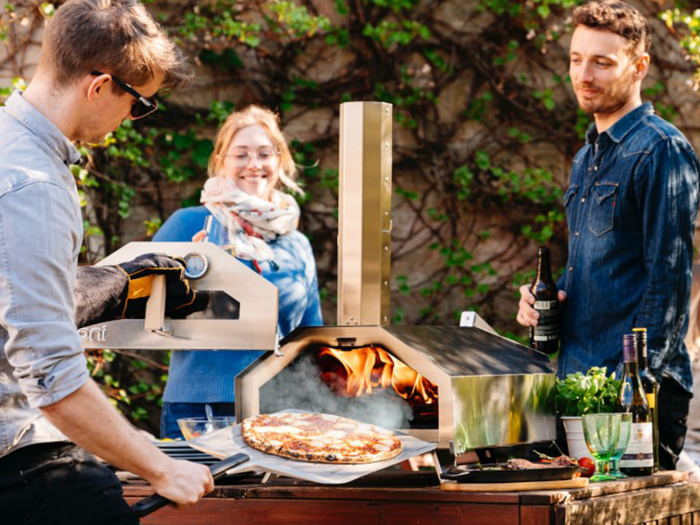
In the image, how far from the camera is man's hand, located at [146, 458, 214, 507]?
2.01 metres

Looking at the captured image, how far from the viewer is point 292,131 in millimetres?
6051

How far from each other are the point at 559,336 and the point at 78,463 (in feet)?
6.35

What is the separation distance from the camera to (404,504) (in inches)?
98.5

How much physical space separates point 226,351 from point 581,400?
4.26 ft

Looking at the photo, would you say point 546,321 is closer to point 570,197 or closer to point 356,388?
point 570,197

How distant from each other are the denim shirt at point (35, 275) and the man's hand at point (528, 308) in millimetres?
1870

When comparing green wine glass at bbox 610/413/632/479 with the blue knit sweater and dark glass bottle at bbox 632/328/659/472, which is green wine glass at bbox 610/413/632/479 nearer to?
dark glass bottle at bbox 632/328/659/472

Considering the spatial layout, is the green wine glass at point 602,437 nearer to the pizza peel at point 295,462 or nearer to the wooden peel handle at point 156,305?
the pizza peel at point 295,462

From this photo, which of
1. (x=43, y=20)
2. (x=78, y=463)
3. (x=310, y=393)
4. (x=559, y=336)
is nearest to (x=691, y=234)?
(x=559, y=336)

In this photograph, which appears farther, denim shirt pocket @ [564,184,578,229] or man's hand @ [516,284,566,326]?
denim shirt pocket @ [564,184,578,229]

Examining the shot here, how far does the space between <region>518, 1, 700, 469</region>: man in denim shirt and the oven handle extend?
4.54ft

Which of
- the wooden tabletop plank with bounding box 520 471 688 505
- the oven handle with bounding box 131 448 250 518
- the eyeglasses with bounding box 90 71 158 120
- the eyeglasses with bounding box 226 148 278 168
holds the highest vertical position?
the eyeglasses with bounding box 226 148 278 168

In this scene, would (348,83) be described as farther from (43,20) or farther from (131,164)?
(43,20)

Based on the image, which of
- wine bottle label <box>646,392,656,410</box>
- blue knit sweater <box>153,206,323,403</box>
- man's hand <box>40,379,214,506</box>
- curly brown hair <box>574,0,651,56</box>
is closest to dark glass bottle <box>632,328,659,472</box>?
wine bottle label <box>646,392,656,410</box>
